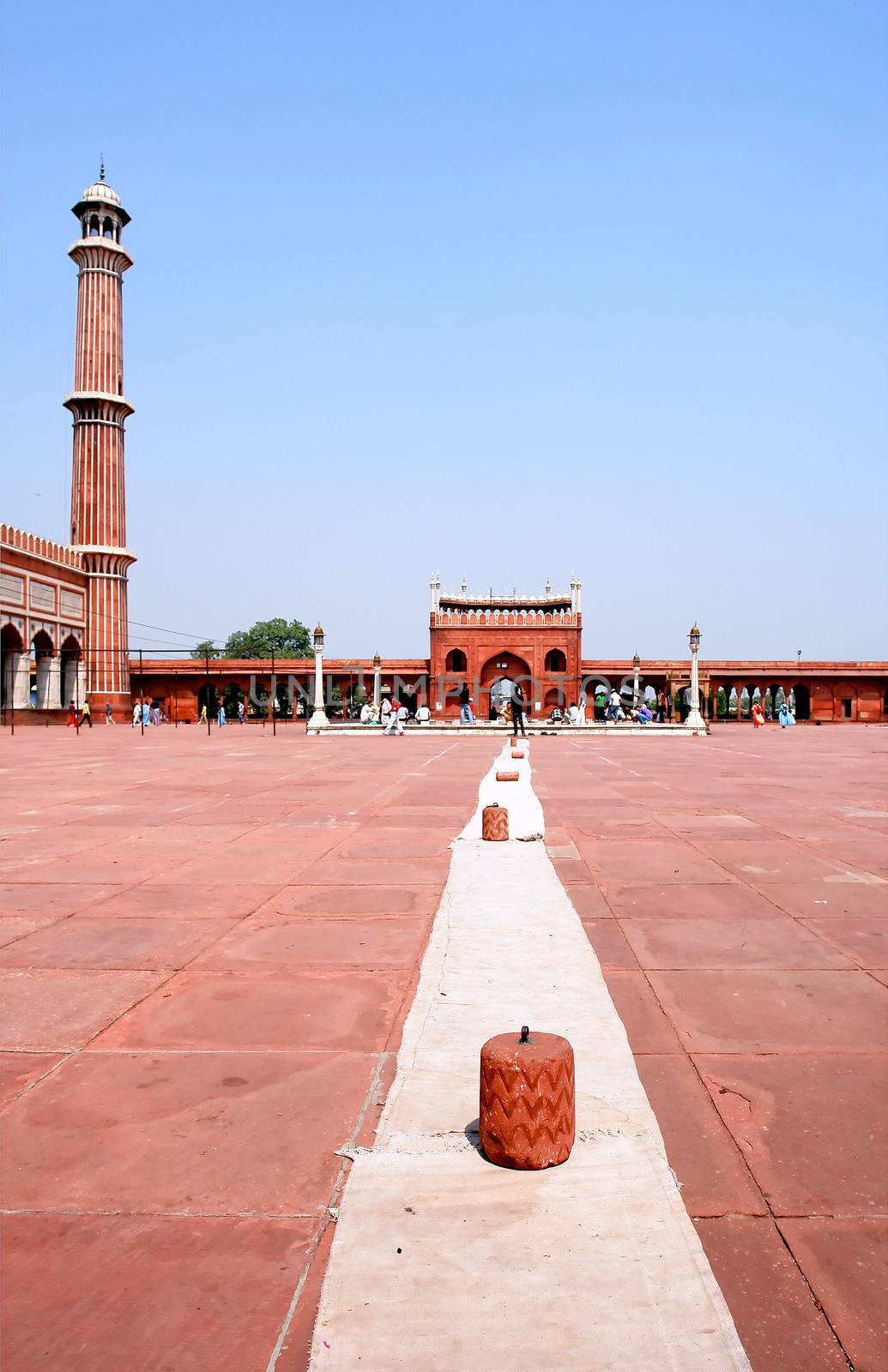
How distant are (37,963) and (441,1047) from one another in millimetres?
2003

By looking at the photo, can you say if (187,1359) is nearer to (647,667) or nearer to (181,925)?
(181,925)

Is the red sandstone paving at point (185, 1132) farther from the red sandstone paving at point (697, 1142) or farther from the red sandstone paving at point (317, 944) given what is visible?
the red sandstone paving at point (317, 944)

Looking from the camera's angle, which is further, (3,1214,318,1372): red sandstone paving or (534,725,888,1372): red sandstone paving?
(534,725,888,1372): red sandstone paving

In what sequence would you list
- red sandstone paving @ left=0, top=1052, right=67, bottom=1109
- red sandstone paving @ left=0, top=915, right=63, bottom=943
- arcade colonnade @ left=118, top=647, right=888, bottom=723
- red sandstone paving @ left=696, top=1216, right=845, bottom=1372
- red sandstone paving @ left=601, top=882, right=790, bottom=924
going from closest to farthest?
red sandstone paving @ left=696, top=1216, right=845, bottom=1372, red sandstone paving @ left=0, top=1052, right=67, bottom=1109, red sandstone paving @ left=0, top=915, right=63, bottom=943, red sandstone paving @ left=601, top=882, right=790, bottom=924, arcade colonnade @ left=118, top=647, right=888, bottom=723

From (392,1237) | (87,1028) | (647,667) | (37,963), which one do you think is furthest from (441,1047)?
(647,667)

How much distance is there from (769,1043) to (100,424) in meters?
42.1

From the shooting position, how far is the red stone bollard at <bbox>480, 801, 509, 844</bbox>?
6.74m

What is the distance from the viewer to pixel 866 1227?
79.0 inches

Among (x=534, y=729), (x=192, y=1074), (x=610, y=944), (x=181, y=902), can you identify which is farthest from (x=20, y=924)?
(x=534, y=729)

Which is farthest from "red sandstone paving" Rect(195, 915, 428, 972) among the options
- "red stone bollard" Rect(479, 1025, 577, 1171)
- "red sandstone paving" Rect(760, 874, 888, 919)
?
"red sandstone paving" Rect(760, 874, 888, 919)

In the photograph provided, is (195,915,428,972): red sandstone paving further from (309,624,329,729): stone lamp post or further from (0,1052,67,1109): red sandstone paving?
(309,624,329,729): stone lamp post

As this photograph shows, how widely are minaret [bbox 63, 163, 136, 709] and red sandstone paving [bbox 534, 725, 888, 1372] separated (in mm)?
37271

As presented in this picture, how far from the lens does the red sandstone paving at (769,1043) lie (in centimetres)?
181

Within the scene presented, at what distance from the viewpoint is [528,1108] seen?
2145mm
